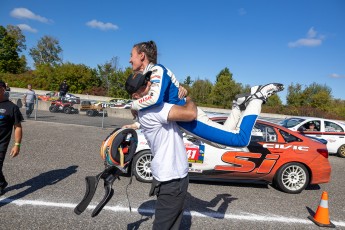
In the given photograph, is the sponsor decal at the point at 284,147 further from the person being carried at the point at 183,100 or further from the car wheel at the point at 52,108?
the car wheel at the point at 52,108

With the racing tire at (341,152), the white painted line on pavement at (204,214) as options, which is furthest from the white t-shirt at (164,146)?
the racing tire at (341,152)

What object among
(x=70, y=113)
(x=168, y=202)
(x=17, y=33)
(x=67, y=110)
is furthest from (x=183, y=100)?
(x=17, y=33)

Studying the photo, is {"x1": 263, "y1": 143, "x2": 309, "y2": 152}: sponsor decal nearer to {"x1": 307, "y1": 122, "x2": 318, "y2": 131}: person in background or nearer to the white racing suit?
the white racing suit

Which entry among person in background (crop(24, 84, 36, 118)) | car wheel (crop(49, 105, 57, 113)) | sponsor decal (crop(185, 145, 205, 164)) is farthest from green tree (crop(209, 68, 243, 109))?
sponsor decal (crop(185, 145, 205, 164))

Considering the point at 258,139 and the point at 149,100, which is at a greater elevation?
the point at 149,100

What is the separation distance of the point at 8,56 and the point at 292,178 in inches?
2453

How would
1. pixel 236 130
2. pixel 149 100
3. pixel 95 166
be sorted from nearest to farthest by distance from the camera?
pixel 149 100 → pixel 236 130 → pixel 95 166

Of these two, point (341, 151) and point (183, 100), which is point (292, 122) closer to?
point (341, 151)

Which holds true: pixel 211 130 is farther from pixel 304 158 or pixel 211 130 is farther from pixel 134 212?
pixel 304 158

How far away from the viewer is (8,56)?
2158 inches

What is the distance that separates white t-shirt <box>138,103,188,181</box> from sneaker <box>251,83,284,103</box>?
1214mm

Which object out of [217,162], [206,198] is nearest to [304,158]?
[217,162]

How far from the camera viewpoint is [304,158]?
5.95m

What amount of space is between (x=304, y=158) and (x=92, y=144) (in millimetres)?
6972
